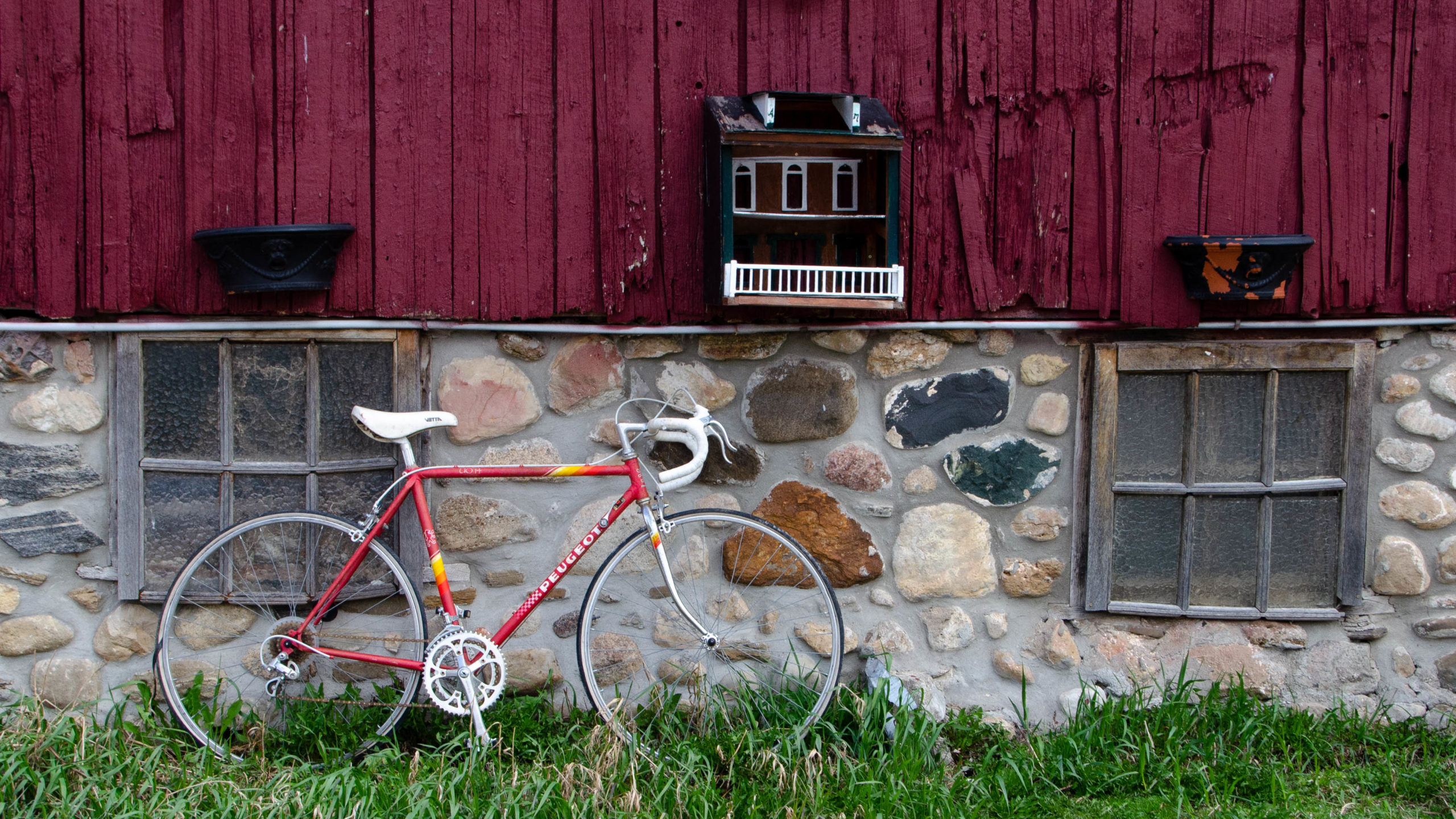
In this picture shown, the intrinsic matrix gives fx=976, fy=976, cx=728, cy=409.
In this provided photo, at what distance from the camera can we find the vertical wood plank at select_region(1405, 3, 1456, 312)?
10.0 feet

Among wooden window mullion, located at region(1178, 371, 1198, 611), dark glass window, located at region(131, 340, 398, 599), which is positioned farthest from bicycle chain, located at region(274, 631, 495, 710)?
wooden window mullion, located at region(1178, 371, 1198, 611)

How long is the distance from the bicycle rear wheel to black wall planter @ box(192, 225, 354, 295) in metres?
0.67

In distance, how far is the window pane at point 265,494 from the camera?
2936mm

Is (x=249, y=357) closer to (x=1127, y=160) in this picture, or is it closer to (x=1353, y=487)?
(x=1127, y=160)

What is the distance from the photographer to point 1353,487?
3107 millimetres

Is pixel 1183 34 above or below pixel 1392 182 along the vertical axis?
above

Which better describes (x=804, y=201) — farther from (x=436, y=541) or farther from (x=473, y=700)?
(x=473, y=700)

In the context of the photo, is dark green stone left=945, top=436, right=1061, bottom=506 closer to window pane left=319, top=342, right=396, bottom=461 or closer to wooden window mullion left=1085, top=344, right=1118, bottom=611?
wooden window mullion left=1085, top=344, right=1118, bottom=611

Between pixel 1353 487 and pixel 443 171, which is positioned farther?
pixel 1353 487

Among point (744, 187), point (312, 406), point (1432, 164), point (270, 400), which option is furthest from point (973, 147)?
point (270, 400)

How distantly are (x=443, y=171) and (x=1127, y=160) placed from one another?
211 centimetres

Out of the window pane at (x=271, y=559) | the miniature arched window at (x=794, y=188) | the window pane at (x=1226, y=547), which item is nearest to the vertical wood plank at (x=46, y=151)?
the window pane at (x=271, y=559)

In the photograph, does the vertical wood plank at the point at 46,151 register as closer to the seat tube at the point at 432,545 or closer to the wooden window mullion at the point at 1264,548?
the seat tube at the point at 432,545

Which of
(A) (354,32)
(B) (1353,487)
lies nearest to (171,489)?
(A) (354,32)
